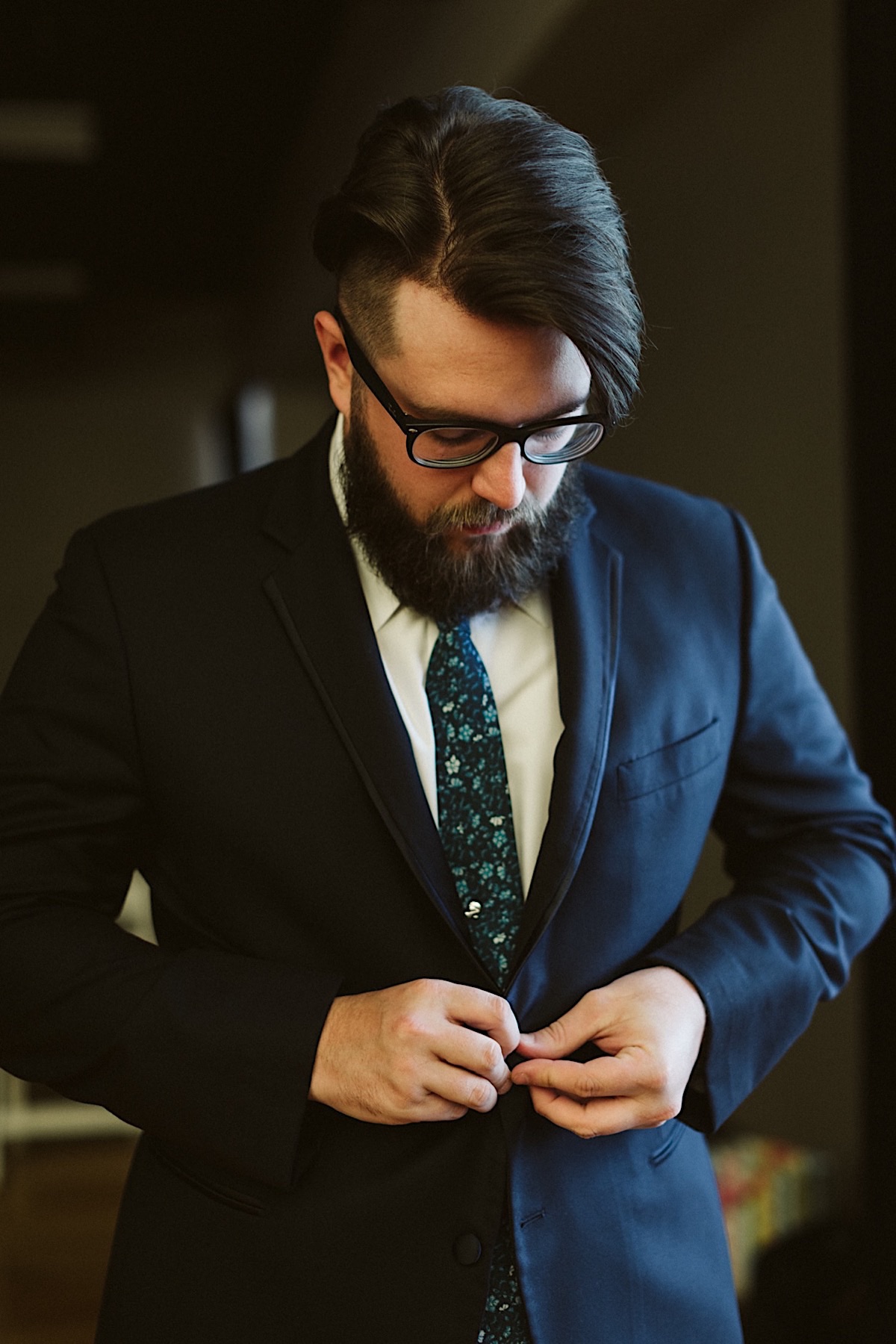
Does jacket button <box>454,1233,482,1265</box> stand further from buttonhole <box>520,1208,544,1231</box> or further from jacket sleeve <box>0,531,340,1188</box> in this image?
jacket sleeve <box>0,531,340,1188</box>

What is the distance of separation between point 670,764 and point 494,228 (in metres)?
0.55

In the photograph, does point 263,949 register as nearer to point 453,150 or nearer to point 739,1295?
point 453,150

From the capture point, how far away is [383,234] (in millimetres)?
1160

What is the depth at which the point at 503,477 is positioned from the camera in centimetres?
115

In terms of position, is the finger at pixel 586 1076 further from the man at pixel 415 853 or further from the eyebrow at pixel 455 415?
the eyebrow at pixel 455 415

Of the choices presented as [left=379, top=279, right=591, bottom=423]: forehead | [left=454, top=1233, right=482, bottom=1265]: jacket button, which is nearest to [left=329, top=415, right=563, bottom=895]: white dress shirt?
[left=379, top=279, right=591, bottom=423]: forehead

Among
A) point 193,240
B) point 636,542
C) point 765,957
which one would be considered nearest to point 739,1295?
point 765,957

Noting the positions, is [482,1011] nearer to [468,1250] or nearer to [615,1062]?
[615,1062]

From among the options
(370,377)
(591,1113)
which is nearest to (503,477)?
(370,377)

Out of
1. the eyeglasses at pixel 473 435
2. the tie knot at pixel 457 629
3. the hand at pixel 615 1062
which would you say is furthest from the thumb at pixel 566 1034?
the eyeglasses at pixel 473 435

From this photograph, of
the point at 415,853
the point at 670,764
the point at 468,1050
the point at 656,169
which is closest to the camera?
the point at 468,1050

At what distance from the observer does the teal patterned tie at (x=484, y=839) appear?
117cm

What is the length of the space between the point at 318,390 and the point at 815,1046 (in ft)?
18.1

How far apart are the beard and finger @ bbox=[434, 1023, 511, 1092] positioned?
1.44 ft
